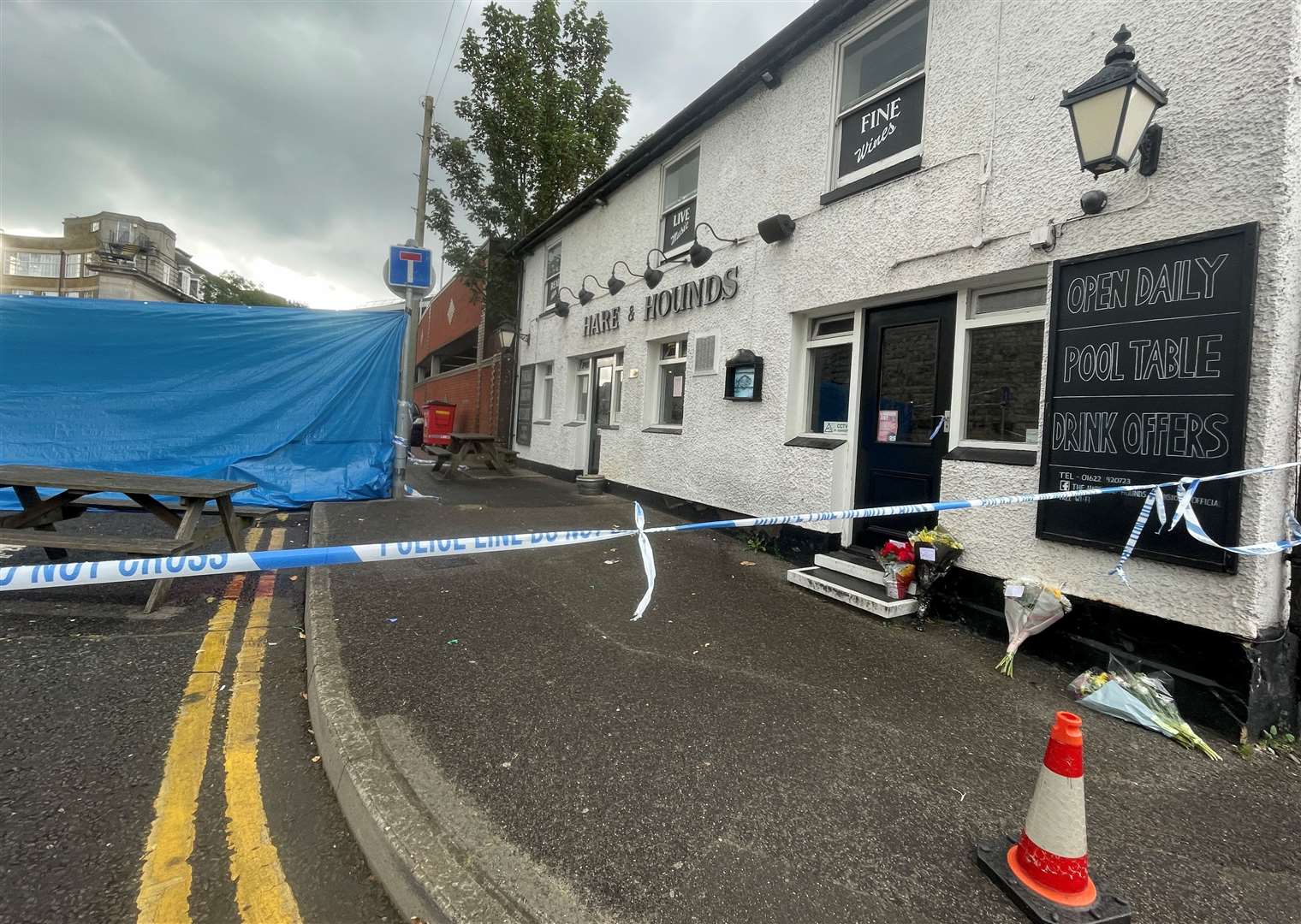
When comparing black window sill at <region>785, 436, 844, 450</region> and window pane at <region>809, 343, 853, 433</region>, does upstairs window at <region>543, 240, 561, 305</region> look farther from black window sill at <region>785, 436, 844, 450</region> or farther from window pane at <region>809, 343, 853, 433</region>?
black window sill at <region>785, 436, 844, 450</region>

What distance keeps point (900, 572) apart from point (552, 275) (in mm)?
10049

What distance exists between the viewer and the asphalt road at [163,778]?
183 cm

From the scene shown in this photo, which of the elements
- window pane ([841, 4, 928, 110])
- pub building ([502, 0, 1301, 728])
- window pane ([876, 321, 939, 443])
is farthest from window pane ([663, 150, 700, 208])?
Result: window pane ([876, 321, 939, 443])

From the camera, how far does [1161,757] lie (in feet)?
8.91

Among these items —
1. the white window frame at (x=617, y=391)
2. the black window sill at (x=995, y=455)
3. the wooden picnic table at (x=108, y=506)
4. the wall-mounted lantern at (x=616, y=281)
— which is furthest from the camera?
the white window frame at (x=617, y=391)

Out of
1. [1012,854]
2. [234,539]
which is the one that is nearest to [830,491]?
[1012,854]

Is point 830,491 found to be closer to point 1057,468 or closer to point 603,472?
point 1057,468

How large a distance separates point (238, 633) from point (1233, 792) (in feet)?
17.1

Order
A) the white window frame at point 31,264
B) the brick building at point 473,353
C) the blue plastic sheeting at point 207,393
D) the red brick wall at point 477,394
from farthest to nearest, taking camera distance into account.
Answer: the white window frame at point 31,264, the red brick wall at point 477,394, the brick building at point 473,353, the blue plastic sheeting at point 207,393

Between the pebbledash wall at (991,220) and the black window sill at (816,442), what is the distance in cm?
6

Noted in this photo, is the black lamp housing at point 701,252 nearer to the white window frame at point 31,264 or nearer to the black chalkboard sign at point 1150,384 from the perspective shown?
the black chalkboard sign at point 1150,384

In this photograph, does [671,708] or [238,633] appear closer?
[671,708]

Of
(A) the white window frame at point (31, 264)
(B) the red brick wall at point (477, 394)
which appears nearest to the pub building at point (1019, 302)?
(B) the red brick wall at point (477, 394)

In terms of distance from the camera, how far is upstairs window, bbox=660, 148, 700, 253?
7789 mm
